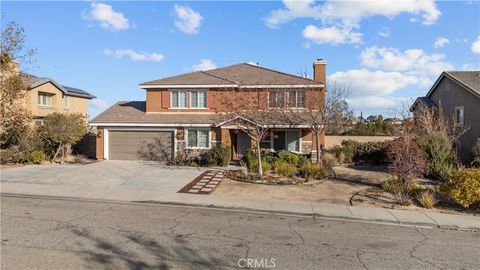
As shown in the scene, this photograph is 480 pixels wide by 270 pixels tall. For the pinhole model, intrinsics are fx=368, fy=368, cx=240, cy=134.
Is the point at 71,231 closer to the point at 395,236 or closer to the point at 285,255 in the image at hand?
the point at 285,255

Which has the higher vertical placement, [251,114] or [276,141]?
[251,114]

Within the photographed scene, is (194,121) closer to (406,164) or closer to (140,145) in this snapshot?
(140,145)

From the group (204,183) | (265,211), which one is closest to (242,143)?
(204,183)

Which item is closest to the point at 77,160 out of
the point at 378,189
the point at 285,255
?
the point at 378,189

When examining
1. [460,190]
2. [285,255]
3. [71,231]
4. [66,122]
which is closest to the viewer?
[285,255]

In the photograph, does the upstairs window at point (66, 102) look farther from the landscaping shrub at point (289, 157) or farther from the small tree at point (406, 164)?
the small tree at point (406, 164)

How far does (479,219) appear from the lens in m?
11.2

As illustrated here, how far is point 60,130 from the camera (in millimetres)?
22078

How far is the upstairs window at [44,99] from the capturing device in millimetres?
34175

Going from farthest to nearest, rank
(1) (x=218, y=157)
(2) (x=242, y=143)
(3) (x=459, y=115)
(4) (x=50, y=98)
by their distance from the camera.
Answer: (4) (x=50, y=98) → (3) (x=459, y=115) → (2) (x=242, y=143) → (1) (x=218, y=157)

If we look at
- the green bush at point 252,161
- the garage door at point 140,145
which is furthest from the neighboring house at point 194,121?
the green bush at point 252,161

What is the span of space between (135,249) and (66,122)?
57.9ft

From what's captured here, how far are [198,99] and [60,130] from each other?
28.7 feet

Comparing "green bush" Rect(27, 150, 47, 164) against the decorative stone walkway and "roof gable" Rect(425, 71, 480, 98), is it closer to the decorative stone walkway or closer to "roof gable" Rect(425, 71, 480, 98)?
the decorative stone walkway
